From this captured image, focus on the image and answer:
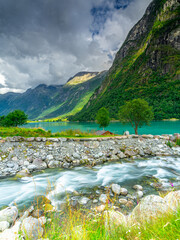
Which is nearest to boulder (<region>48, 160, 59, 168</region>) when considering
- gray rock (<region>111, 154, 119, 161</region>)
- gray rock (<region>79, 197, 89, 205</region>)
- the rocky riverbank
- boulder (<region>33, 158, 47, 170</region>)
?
the rocky riverbank

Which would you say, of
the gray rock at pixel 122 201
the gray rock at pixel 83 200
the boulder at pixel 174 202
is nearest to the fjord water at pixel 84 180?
the gray rock at pixel 83 200

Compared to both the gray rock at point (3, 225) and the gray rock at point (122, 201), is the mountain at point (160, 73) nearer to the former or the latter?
the gray rock at point (122, 201)

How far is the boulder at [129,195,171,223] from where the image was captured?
256cm

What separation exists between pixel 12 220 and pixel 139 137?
16.4 metres

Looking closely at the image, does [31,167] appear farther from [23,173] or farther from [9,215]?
[9,215]

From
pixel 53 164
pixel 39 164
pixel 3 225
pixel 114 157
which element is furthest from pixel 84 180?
pixel 114 157

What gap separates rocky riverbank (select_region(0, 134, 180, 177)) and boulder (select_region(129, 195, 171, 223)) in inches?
332

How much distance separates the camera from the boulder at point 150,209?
256cm

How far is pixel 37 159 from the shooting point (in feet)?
34.6

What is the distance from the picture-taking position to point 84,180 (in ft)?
26.7

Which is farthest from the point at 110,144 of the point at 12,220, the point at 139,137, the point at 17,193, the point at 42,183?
the point at 12,220

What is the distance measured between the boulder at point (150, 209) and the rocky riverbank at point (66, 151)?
332 inches

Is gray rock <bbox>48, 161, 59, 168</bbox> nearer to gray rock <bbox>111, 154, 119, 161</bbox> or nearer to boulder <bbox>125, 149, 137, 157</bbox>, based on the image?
gray rock <bbox>111, 154, 119, 161</bbox>

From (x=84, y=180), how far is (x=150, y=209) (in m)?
5.93
